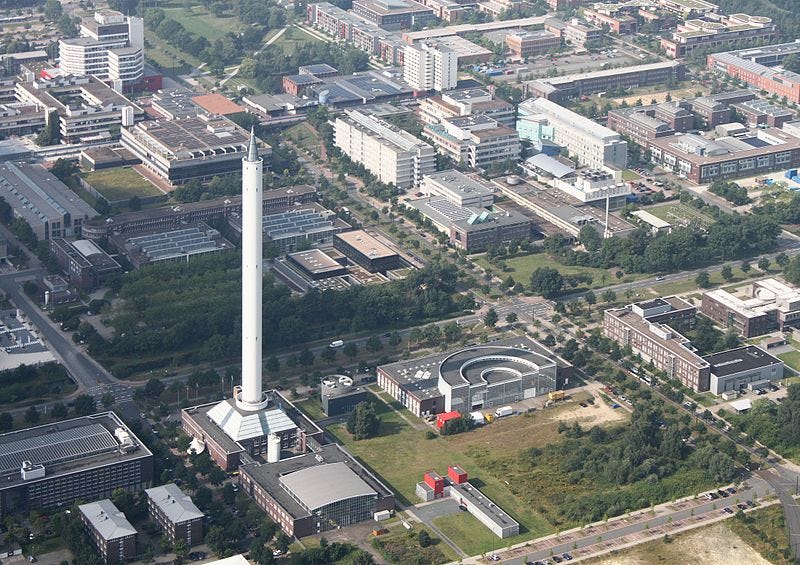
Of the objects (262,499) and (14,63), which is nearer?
(262,499)

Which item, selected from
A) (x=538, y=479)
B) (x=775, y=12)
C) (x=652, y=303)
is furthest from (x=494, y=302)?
(x=775, y=12)

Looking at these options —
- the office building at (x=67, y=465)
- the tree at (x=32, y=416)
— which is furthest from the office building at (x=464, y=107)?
the office building at (x=67, y=465)

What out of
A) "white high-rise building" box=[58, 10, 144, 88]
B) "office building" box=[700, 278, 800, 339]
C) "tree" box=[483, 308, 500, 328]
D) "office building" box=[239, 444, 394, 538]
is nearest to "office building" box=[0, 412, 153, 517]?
"office building" box=[239, 444, 394, 538]

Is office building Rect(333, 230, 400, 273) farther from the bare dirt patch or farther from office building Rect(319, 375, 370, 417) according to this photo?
the bare dirt patch

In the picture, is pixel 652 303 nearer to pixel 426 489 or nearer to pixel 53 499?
pixel 426 489

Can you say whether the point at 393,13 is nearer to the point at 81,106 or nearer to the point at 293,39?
the point at 293,39

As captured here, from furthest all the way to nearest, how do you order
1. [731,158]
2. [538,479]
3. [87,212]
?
[731,158], [87,212], [538,479]

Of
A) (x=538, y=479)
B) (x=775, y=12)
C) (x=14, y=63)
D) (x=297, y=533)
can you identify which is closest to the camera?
(x=297, y=533)

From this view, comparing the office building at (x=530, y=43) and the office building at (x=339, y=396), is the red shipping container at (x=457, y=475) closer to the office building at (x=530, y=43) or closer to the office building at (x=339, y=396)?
the office building at (x=339, y=396)
